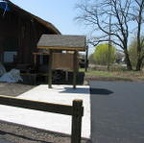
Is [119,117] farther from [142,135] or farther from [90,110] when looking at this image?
[142,135]

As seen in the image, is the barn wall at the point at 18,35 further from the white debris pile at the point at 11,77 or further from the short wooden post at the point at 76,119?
the short wooden post at the point at 76,119

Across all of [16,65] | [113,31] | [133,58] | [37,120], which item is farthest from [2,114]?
[133,58]

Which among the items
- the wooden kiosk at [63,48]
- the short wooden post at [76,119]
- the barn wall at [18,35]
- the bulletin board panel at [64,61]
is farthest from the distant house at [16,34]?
the short wooden post at [76,119]

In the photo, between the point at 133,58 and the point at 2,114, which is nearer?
the point at 2,114

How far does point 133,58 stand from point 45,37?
43.0m

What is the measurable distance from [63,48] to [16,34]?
6.32 metres

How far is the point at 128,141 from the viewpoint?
25.5ft

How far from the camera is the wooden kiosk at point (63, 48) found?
57.4ft

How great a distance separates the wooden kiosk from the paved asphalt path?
2.70 metres

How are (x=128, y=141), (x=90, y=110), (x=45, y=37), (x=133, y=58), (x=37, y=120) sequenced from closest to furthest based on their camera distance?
(x=128, y=141)
(x=37, y=120)
(x=90, y=110)
(x=45, y=37)
(x=133, y=58)

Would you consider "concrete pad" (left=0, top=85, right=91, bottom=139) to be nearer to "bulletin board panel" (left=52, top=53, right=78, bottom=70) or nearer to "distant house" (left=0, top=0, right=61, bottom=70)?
"bulletin board panel" (left=52, top=53, right=78, bottom=70)

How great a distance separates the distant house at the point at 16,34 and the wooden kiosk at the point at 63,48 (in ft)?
13.9

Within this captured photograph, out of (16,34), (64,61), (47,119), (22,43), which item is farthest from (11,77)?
(47,119)

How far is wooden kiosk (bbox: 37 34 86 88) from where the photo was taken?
17500 millimetres
